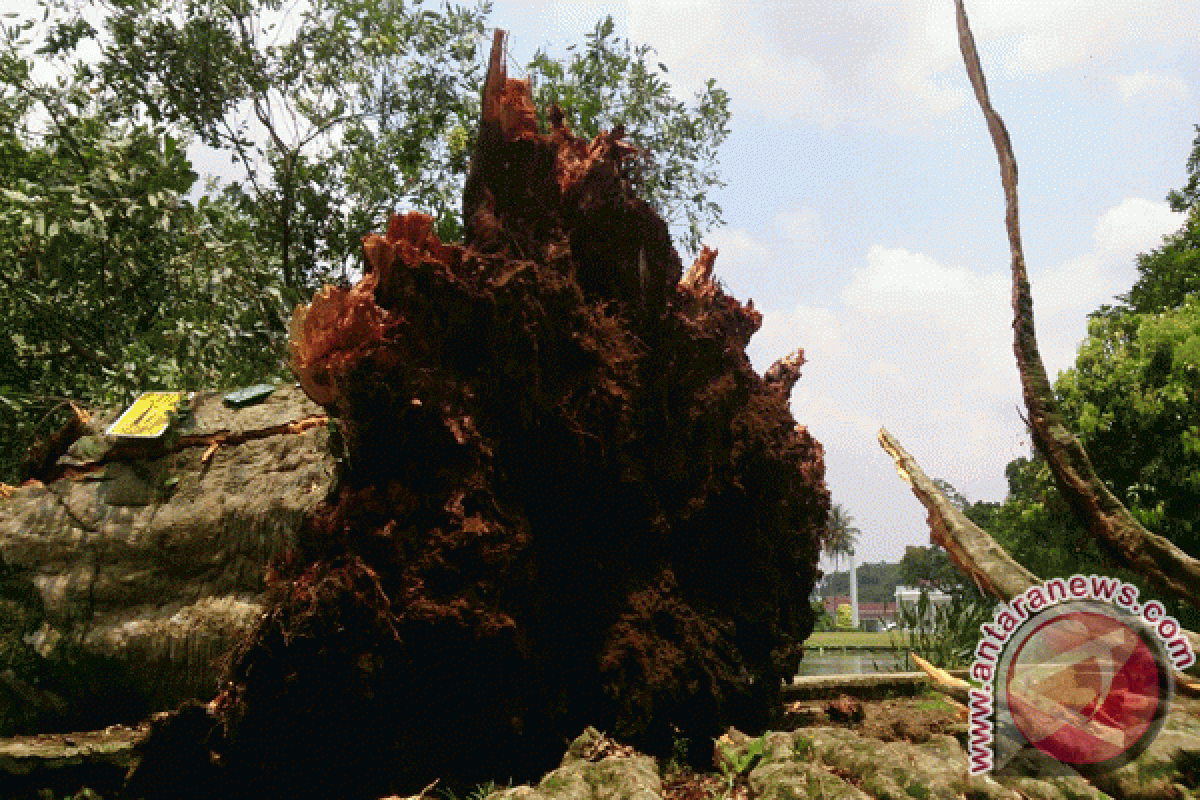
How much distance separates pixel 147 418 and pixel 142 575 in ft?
3.38

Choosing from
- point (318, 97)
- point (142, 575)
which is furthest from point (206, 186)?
point (142, 575)

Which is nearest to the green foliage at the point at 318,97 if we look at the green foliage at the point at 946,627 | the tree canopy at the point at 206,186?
the tree canopy at the point at 206,186

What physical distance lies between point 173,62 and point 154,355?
498 centimetres

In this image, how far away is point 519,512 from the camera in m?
5.06

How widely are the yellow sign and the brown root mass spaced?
1557 millimetres

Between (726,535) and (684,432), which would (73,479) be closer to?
(684,432)

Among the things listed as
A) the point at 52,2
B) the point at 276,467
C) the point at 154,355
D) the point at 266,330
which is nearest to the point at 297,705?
the point at 276,467

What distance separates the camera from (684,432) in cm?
613

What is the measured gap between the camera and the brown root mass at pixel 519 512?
4.62 m

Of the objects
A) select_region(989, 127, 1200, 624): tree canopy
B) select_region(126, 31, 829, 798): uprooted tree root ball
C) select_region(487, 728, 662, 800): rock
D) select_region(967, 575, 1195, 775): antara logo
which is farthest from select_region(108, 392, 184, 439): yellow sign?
select_region(989, 127, 1200, 624): tree canopy

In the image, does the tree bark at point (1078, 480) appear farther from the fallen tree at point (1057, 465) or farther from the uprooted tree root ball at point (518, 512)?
the uprooted tree root ball at point (518, 512)

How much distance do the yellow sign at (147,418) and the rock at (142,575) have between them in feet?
0.75

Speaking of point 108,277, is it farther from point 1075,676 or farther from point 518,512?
point 1075,676

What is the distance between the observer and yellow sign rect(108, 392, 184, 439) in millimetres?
5773
